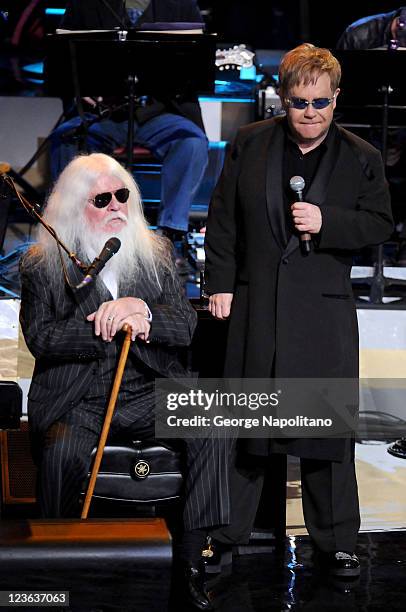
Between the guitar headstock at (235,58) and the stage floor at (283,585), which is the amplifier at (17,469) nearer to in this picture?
the stage floor at (283,585)

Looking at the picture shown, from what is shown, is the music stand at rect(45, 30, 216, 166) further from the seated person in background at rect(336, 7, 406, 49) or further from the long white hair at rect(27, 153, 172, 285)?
the long white hair at rect(27, 153, 172, 285)

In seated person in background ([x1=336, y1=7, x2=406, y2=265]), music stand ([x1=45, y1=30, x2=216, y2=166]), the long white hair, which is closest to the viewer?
the long white hair

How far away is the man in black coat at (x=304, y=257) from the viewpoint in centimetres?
359

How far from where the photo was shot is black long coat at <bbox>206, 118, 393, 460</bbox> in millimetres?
3600

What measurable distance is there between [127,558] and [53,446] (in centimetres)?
83

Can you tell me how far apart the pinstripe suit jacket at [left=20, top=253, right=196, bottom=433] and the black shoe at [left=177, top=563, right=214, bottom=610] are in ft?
2.35

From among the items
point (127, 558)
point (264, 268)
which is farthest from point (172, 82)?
point (127, 558)

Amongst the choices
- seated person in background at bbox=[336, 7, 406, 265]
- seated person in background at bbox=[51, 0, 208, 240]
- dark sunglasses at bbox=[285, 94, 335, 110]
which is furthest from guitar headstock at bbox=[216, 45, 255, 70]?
dark sunglasses at bbox=[285, 94, 335, 110]

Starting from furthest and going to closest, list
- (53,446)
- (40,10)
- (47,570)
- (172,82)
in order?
(40,10), (172,82), (53,446), (47,570)

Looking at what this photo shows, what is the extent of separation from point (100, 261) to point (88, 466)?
0.72m

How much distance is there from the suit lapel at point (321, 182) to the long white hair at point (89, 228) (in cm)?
60

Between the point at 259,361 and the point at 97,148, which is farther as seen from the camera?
the point at 97,148

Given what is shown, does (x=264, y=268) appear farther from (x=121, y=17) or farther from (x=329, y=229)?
(x=121, y=17)

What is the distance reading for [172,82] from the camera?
5.56 m
